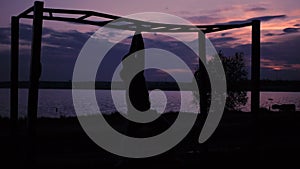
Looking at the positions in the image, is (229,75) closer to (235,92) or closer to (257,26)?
(235,92)

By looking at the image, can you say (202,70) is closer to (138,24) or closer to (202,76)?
(202,76)

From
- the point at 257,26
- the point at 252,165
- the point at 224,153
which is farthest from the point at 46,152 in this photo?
the point at 257,26

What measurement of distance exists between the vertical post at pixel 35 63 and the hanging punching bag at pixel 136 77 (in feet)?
7.09

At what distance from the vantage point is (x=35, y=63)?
21.8 feet

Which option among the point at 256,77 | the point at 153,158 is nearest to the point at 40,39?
the point at 153,158

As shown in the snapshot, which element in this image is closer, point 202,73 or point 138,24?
point 138,24

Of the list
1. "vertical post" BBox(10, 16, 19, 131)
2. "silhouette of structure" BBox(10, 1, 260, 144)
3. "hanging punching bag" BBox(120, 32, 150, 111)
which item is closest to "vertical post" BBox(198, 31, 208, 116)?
"silhouette of structure" BBox(10, 1, 260, 144)

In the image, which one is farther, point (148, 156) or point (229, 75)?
point (229, 75)

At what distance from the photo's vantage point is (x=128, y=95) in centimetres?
827

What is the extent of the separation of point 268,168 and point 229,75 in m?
27.6

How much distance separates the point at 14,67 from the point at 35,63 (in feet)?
6.74

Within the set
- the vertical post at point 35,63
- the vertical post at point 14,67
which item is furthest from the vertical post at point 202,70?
the vertical post at point 35,63

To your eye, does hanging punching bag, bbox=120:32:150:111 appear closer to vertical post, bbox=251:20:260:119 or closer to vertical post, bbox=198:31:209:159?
vertical post, bbox=198:31:209:159

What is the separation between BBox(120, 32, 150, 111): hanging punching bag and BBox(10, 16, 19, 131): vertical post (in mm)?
2388
